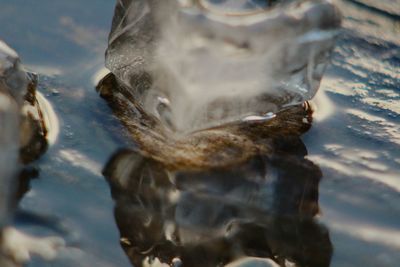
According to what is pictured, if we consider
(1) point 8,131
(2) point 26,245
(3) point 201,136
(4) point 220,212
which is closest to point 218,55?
(3) point 201,136

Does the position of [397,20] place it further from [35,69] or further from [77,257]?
[77,257]

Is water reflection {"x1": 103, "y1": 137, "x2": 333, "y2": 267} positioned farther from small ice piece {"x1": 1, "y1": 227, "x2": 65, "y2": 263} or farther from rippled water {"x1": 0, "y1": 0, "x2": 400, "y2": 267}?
small ice piece {"x1": 1, "y1": 227, "x2": 65, "y2": 263}

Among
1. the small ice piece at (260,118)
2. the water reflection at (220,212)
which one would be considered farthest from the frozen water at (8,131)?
the small ice piece at (260,118)

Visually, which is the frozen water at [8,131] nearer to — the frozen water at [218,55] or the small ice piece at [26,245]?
the small ice piece at [26,245]

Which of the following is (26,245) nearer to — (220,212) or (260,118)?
(220,212)

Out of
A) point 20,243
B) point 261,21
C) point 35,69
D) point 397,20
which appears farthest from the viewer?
point 397,20

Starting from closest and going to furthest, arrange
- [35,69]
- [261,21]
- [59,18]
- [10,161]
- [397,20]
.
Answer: [10,161] → [261,21] → [35,69] → [59,18] → [397,20]

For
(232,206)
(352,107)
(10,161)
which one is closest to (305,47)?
(352,107)
